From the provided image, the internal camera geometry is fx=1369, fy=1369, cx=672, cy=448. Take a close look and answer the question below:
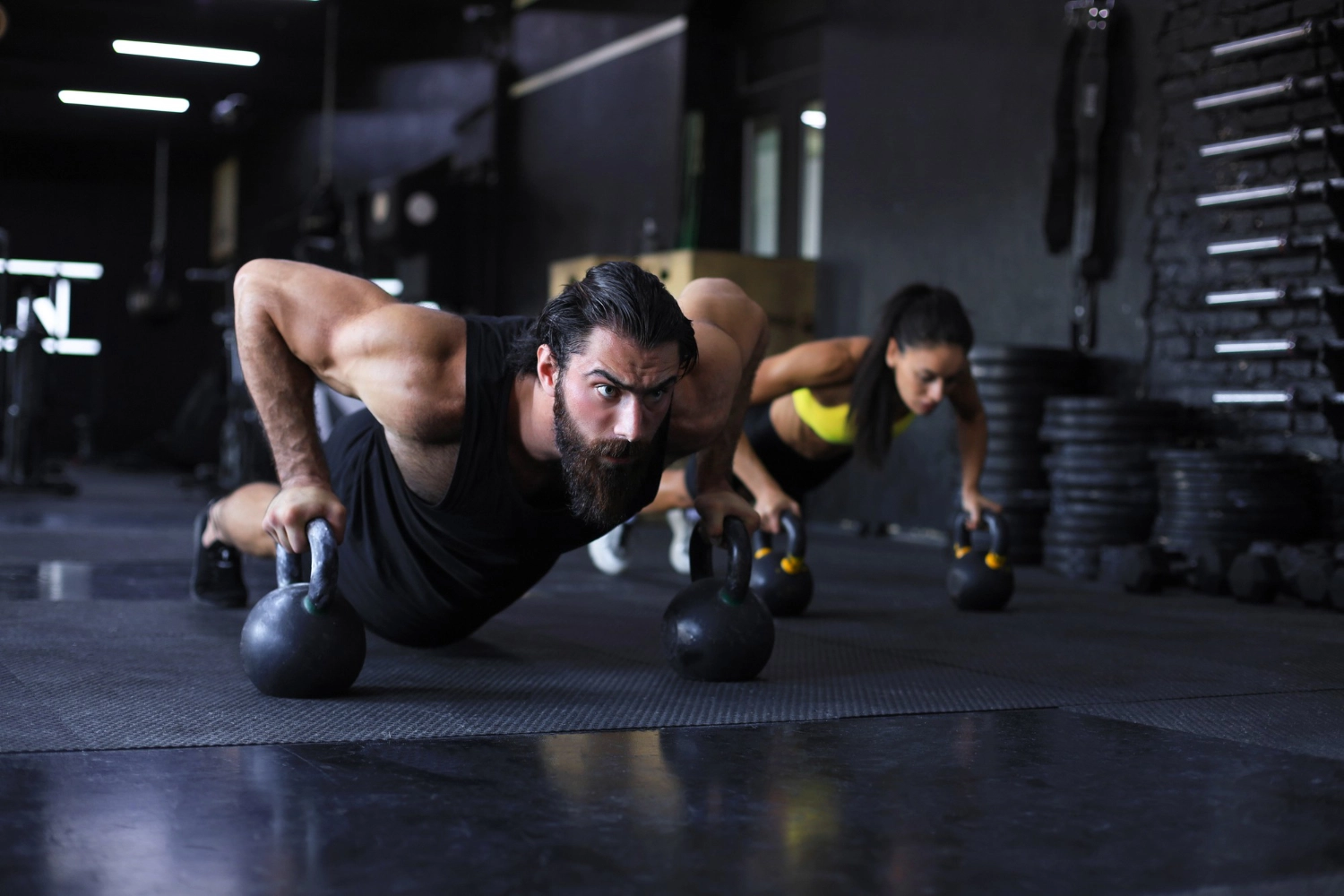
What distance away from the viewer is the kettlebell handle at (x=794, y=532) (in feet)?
9.44

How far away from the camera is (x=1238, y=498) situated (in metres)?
3.97

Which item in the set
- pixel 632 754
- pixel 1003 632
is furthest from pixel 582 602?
pixel 632 754

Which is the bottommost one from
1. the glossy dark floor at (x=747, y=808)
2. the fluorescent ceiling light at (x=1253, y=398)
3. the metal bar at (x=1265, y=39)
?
the glossy dark floor at (x=747, y=808)

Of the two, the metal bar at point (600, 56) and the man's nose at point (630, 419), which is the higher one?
the metal bar at point (600, 56)

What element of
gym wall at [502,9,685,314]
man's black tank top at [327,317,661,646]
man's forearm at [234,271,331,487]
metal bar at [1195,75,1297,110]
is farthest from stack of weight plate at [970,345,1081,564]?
man's forearm at [234,271,331,487]

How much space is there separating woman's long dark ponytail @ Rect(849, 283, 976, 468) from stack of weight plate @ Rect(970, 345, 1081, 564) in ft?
4.49

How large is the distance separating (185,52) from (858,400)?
25.9ft

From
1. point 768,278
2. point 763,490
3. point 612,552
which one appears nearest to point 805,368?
point 763,490

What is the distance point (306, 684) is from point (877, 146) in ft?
15.2

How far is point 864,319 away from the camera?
5996 millimetres

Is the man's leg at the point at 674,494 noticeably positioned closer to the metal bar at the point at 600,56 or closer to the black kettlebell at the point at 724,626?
the black kettlebell at the point at 724,626

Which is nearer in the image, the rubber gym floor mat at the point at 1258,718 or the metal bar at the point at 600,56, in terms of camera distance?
the rubber gym floor mat at the point at 1258,718

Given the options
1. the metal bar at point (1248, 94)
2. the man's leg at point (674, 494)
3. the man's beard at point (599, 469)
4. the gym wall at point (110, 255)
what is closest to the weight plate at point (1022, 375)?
the metal bar at point (1248, 94)

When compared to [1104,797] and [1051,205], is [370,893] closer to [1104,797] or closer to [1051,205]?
[1104,797]
